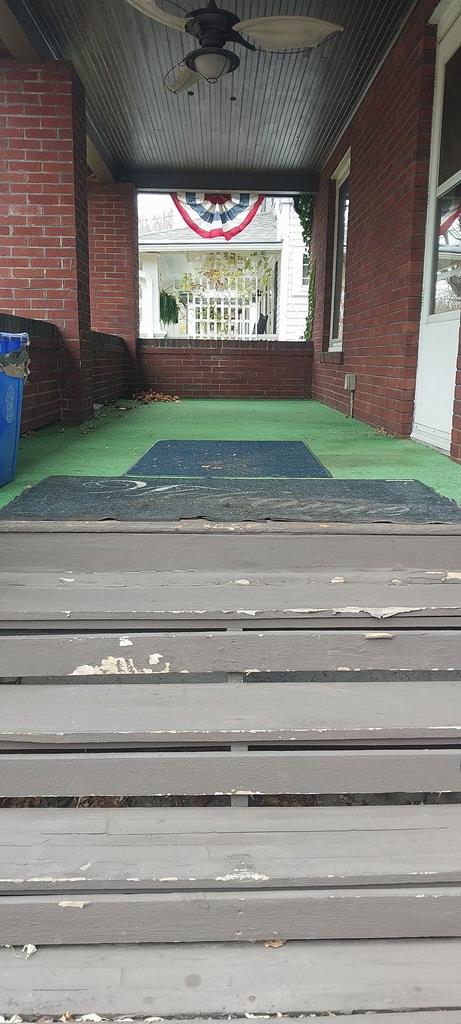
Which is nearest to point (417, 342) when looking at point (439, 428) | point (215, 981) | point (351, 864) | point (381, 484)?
Answer: point (439, 428)

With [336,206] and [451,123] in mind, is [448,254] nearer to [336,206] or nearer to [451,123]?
[451,123]

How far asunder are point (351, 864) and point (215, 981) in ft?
1.07

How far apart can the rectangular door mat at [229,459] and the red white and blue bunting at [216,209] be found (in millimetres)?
5457

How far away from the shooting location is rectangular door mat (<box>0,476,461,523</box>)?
199 cm

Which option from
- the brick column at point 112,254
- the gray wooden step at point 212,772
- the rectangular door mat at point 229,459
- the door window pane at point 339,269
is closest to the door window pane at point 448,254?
the rectangular door mat at point 229,459

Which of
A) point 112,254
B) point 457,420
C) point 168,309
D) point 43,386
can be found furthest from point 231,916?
point 168,309

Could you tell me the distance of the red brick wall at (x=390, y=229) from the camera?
152 inches

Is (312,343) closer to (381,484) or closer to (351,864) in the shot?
(381,484)

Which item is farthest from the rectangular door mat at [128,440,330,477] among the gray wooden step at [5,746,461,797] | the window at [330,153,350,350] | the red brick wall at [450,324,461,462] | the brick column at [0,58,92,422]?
the window at [330,153,350,350]

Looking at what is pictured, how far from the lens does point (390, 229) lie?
446 cm

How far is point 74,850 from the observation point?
1.31 m

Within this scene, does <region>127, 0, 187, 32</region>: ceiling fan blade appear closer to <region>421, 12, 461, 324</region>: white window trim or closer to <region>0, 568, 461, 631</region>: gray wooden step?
<region>421, 12, 461, 324</region>: white window trim

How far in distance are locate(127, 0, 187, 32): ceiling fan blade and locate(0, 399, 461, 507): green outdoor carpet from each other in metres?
2.41

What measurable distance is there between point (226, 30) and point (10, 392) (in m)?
3.09
